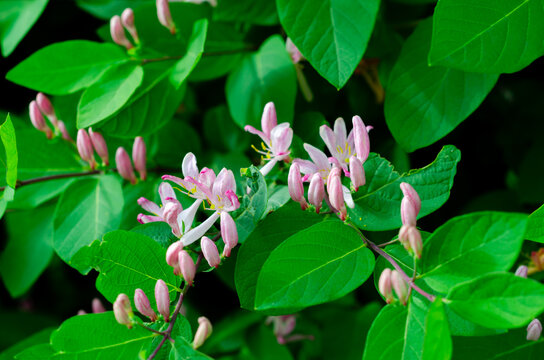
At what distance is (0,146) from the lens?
76cm

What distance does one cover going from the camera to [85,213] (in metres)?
0.78

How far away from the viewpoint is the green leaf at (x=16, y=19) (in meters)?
0.94

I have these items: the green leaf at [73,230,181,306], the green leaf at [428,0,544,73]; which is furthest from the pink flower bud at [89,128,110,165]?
the green leaf at [428,0,544,73]

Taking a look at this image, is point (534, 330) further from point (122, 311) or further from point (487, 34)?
point (122, 311)

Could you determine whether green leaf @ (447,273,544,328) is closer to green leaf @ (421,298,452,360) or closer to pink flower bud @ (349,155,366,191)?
green leaf @ (421,298,452,360)

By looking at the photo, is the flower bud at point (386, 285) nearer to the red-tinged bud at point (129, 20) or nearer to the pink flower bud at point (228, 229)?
the pink flower bud at point (228, 229)

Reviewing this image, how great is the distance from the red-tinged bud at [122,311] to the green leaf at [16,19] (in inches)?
23.1

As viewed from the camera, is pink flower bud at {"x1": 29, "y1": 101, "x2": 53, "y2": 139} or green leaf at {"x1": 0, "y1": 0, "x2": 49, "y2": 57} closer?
pink flower bud at {"x1": 29, "y1": 101, "x2": 53, "y2": 139}

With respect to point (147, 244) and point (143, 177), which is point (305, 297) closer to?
point (147, 244)

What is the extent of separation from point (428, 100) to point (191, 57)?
0.32 metres

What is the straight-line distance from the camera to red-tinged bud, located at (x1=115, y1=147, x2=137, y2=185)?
792mm

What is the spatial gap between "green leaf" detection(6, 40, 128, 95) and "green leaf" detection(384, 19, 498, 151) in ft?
1.29

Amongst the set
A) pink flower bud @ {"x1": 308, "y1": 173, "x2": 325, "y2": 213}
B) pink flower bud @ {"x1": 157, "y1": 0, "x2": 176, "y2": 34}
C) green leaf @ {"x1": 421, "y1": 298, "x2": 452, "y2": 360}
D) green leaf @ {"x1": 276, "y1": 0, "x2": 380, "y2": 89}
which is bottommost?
green leaf @ {"x1": 421, "y1": 298, "x2": 452, "y2": 360}

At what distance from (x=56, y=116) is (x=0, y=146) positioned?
6.7 inches
